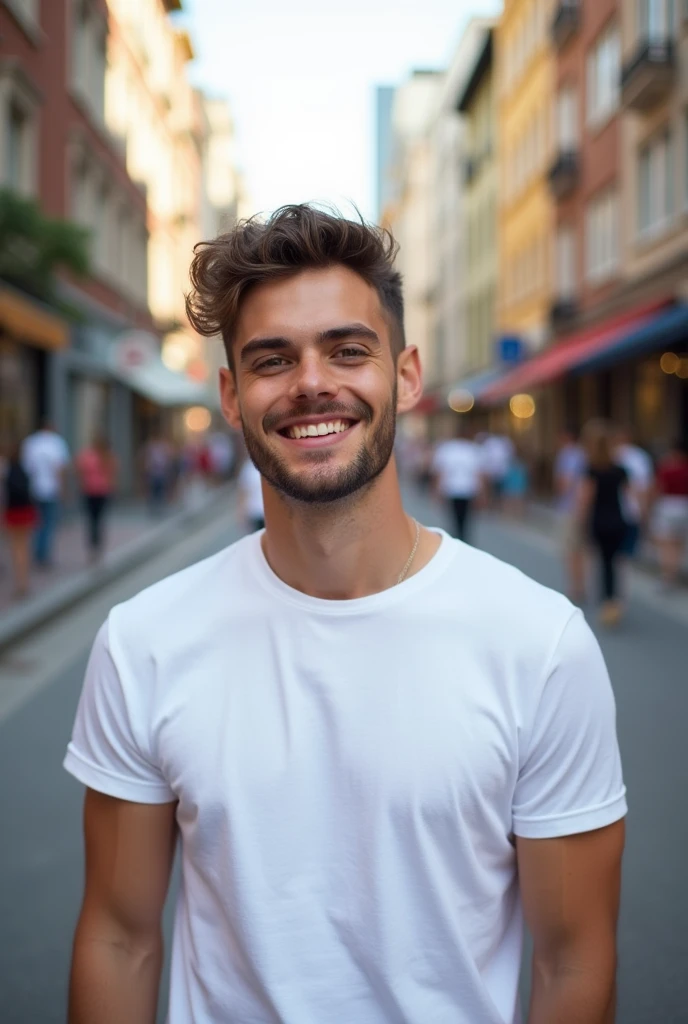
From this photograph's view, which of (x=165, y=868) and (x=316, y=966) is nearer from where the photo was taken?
(x=316, y=966)

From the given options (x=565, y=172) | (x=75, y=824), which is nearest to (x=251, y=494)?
(x=75, y=824)

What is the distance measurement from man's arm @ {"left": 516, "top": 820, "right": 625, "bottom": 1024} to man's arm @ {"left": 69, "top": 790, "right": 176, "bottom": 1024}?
0.60m

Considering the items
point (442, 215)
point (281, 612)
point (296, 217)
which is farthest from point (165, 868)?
point (442, 215)

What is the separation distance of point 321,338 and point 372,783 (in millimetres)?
713

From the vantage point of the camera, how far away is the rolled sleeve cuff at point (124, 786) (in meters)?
1.93

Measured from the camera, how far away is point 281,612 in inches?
76.6

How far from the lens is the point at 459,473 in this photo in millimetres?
15023

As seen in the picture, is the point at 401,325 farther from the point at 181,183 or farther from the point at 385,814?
the point at 181,183

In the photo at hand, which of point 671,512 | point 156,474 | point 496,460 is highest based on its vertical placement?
point 496,460

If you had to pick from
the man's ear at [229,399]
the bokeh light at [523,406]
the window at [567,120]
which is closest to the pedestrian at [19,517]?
the man's ear at [229,399]

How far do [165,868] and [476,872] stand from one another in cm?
52

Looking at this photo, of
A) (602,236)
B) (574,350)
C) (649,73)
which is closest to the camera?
(649,73)

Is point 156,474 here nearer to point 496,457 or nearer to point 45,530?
point 496,457

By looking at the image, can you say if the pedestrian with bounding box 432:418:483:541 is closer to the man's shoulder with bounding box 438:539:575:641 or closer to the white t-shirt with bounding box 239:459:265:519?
the white t-shirt with bounding box 239:459:265:519
